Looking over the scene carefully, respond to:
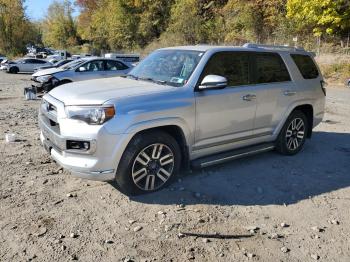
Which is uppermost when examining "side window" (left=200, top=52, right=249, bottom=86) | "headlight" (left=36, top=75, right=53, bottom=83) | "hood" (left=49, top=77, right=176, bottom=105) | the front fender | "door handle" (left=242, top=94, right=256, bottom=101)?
"side window" (left=200, top=52, right=249, bottom=86)

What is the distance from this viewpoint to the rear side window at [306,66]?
Result: 6652 millimetres

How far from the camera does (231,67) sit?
5590 millimetres

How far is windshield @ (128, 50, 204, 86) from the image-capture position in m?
5.22

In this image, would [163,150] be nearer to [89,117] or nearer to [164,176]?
[164,176]

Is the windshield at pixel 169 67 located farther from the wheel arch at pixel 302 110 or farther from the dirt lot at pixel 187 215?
the wheel arch at pixel 302 110

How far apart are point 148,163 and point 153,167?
9cm

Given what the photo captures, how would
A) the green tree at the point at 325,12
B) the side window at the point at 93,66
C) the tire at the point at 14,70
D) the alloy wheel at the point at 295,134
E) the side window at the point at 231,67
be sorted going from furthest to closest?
the tire at the point at 14,70 < the green tree at the point at 325,12 < the side window at the point at 93,66 < the alloy wheel at the point at 295,134 < the side window at the point at 231,67

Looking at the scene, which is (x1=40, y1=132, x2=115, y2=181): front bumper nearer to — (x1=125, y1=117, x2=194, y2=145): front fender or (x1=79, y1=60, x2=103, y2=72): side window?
(x1=125, y1=117, x2=194, y2=145): front fender

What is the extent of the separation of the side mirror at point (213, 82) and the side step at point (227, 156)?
980mm

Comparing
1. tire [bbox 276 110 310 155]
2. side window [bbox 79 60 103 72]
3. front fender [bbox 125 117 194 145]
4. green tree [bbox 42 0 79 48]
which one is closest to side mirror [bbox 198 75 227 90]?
front fender [bbox 125 117 194 145]

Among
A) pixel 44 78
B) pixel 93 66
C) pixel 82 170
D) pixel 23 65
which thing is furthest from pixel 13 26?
pixel 82 170

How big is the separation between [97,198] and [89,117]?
1077 mm

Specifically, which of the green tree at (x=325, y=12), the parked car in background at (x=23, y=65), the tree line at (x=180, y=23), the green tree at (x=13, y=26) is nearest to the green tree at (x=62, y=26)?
the tree line at (x=180, y=23)

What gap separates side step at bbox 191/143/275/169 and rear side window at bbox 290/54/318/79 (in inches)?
57.6
